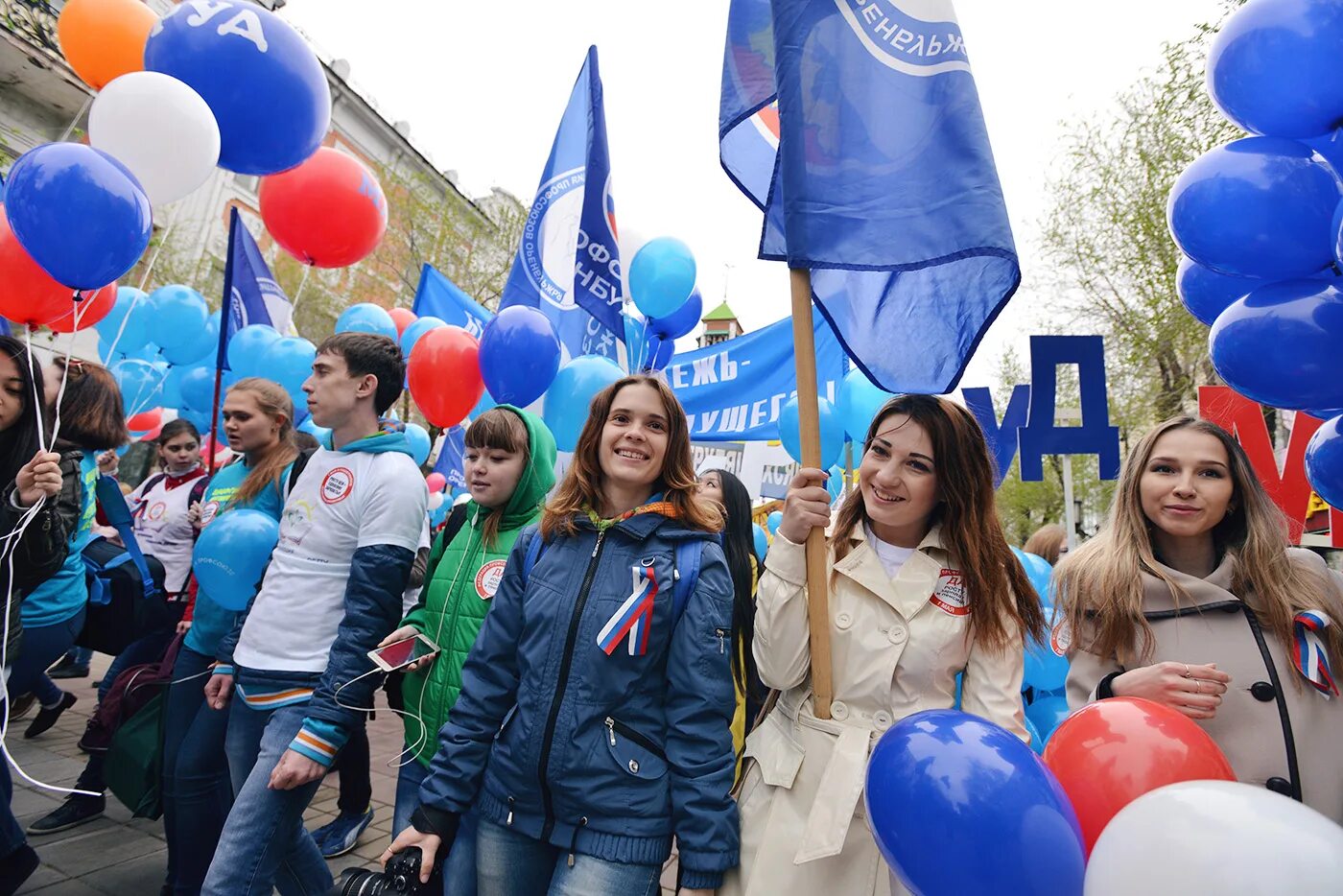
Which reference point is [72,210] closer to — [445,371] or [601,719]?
[445,371]

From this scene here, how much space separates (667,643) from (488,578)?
87 centimetres

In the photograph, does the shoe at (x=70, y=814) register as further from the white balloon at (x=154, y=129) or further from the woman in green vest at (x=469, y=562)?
the white balloon at (x=154, y=129)

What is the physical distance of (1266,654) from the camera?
5.92 ft

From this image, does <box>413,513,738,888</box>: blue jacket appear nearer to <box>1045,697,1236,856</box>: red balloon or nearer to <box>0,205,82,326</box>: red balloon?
<box>1045,697,1236,856</box>: red balloon

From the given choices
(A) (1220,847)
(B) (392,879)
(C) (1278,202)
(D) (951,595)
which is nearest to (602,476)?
(D) (951,595)

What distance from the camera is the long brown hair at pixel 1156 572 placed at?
1881mm

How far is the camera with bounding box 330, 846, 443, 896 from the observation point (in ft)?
5.16

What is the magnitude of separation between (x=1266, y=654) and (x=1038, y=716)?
1828 mm

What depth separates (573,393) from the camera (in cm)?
471

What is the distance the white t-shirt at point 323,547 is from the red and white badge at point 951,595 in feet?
5.18

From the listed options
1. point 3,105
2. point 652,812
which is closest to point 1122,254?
point 652,812

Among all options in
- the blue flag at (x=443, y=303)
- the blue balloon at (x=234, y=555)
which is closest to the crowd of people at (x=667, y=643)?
the blue balloon at (x=234, y=555)

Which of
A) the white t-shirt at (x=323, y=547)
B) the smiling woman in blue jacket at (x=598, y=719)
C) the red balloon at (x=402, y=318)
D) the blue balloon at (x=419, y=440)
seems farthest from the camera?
the red balloon at (x=402, y=318)

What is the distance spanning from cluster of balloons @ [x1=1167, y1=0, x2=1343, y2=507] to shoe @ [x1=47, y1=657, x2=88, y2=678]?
26.3 ft
